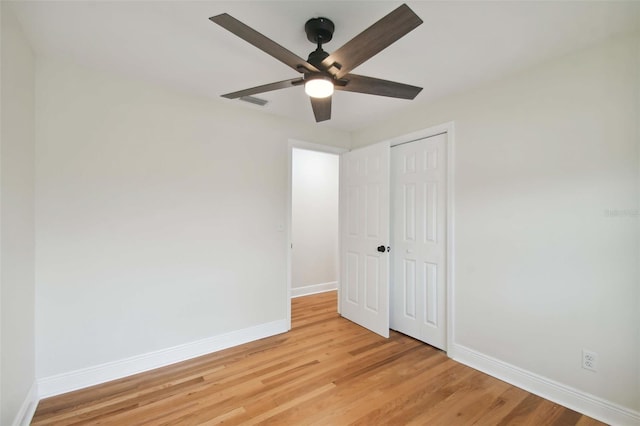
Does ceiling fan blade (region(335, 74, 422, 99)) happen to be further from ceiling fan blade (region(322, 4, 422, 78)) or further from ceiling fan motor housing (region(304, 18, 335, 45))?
ceiling fan motor housing (region(304, 18, 335, 45))

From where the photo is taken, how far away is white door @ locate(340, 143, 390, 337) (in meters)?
3.03

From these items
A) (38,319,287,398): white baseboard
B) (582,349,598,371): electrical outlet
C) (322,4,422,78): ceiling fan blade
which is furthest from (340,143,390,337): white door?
(322,4,422,78): ceiling fan blade

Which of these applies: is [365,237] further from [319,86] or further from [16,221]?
[16,221]

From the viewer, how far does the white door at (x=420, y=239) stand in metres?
2.70

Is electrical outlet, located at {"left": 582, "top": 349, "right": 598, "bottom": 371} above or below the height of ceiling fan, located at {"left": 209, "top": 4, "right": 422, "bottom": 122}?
below

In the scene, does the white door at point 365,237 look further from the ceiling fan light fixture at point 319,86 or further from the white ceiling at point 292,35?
the ceiling fan light fixture at point 319,86

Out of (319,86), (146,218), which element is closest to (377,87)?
(319,86)

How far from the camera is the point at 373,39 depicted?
1283 millimetres

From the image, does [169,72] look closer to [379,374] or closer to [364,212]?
[364,212]

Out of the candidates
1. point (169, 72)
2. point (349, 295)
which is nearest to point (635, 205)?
A: point (349, 295)

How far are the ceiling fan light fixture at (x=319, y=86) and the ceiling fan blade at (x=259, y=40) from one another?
0.17ft

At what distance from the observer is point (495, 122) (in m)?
2.30

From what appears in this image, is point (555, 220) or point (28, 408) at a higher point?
point (555, 220)

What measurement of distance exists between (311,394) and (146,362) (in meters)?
1.47
